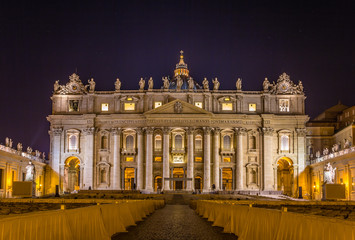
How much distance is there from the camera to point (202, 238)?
1989cm

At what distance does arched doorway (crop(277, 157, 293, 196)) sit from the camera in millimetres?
91738

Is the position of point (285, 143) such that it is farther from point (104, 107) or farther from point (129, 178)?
point (104, 107)

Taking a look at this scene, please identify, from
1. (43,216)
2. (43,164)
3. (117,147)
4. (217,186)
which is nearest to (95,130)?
(117,147)

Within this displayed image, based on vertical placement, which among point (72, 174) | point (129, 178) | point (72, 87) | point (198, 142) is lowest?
point (129, 178)

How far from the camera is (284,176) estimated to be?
95.0 m

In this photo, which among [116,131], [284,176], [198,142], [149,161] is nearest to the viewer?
[149,161]

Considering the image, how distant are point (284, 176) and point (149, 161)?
29016mm

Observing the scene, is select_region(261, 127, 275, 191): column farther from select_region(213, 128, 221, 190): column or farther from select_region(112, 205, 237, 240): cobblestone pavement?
select_region(112, 205, 237, 240): cobblestone pavement

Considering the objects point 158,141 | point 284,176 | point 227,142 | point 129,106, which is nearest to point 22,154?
point 129,106

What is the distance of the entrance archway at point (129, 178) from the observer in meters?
90.1

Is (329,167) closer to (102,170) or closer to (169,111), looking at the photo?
(169,111)

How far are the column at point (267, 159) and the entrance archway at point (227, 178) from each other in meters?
6.83

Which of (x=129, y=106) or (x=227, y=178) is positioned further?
(x=227, y=178)

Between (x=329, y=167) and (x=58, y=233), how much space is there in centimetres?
5788
